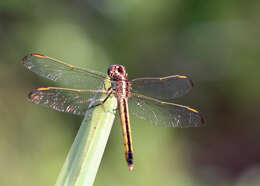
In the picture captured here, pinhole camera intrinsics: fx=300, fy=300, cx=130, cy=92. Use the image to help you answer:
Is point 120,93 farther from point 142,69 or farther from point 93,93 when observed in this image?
point 142,69

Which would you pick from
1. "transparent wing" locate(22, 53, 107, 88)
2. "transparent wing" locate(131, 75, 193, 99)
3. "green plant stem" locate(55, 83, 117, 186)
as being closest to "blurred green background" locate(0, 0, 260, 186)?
"transparent wing" locate(131, 75, 193, 99)

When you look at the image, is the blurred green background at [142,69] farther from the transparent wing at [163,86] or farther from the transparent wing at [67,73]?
the transparent wing at [67,73]

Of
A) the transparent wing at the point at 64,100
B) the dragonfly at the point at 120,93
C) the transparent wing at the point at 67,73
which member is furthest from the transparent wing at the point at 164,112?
the transparent wing at the point at 64,100

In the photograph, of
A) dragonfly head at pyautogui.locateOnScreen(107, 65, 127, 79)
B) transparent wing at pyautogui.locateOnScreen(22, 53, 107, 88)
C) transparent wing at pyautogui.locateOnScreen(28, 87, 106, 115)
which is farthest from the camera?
dragonfly head at pyautogui.locateOnScreen(107, 65, 127, 79)

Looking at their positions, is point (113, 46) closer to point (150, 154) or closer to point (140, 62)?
point (140, 62)

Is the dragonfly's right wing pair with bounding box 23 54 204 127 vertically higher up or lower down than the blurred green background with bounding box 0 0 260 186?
lower down

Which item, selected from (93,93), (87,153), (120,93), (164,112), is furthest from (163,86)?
(87,153)

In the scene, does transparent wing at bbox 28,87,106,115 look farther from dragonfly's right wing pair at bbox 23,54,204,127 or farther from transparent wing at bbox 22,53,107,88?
transparent wing at bbox 22,53,107,88

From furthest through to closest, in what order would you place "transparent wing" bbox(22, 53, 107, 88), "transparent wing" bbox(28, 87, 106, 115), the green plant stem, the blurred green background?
A: 1. the blurred green background
2. "transparent wing" bbox(22, 53, 107, 88)
3. "transparent wing" bbox(28, 87, 106, 115)
4. the green plant stem
